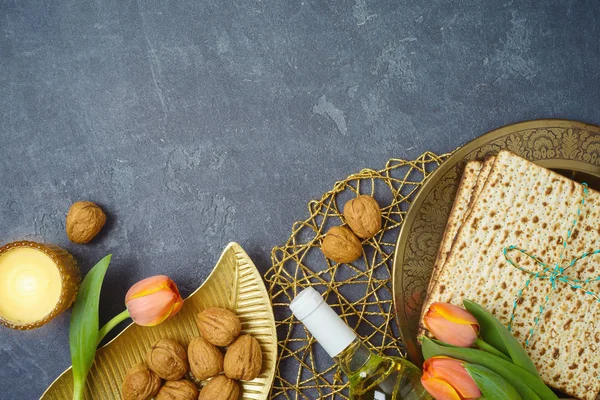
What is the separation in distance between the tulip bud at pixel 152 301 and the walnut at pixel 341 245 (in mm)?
361

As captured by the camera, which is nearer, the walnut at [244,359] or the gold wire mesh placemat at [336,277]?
the walnut at [244,359]

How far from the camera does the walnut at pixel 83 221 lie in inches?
48.4

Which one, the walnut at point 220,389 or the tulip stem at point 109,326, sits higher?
the tulip stem at point 109,326

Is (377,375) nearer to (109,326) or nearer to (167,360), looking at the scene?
(167,360)

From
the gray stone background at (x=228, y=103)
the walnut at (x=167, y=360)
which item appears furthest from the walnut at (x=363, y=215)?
the walnut at (x=167, y=360)

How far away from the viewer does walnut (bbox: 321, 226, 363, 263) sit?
1207 mm

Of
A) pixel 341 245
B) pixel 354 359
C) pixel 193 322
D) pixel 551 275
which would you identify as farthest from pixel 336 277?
pixel 551 275

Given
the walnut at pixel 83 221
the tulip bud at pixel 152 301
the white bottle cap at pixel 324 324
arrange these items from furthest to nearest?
the walnut at pixel 83 221 → the tulip bud at pixel 152 301 → the white bottle cap at pixel 324 324

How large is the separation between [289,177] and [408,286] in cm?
39

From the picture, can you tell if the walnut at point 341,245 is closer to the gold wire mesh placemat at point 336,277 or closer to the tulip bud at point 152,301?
the gold wire mesh placemat at point 336,277

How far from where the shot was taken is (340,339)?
90 cm

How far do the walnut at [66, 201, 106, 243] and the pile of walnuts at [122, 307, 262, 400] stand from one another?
309 millimetres

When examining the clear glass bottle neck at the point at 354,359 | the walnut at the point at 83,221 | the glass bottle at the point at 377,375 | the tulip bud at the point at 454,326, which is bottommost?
the glass bottle at the point at 377,375

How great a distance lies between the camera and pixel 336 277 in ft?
4.22
